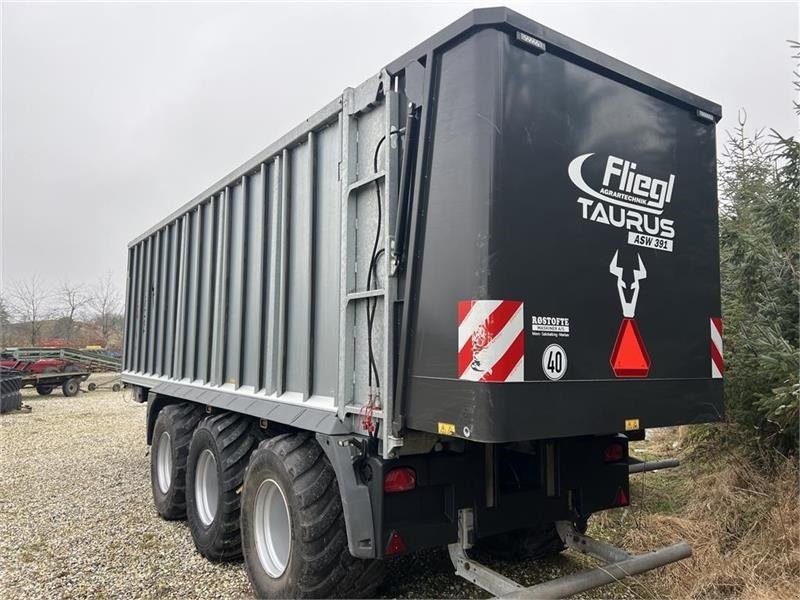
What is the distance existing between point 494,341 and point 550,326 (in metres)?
0.36

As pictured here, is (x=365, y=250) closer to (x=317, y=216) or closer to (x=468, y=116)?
(x=317, y=216)

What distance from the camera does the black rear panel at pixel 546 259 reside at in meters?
2.65

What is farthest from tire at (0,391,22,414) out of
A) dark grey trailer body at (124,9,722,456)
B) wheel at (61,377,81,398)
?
dark grey trailer body at (124,9,722,456)

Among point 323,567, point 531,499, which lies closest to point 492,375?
point 531,499

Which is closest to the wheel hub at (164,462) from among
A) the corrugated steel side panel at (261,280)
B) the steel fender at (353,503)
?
the corrugated steel side panel at (261,280)

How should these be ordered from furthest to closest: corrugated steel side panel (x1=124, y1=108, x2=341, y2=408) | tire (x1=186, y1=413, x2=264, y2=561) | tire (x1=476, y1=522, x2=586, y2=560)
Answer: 1. tire (x1=186, y1=413, x2=264, y2=561)
2. tire (x1=476, y1=522, x2=586, y2=560)
3. corrugated steel side panel (x1=124, y1=108, x2=341, y2=408)

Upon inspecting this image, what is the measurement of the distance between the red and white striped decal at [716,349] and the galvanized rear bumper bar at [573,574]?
116 cm

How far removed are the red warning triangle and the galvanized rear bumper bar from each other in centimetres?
120

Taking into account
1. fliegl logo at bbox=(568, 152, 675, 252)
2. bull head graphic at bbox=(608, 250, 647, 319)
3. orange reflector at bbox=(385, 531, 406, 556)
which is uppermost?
fliegl logo at bbox=(568, 152, 675, 252)

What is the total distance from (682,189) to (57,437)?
12.8 meters

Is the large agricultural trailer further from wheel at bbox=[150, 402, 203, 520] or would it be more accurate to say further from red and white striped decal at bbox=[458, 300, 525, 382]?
wheel at bbox=[150, 402, 203, 520]

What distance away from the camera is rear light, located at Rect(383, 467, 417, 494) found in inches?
122

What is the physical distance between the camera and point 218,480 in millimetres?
4578

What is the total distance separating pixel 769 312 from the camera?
516 cm
